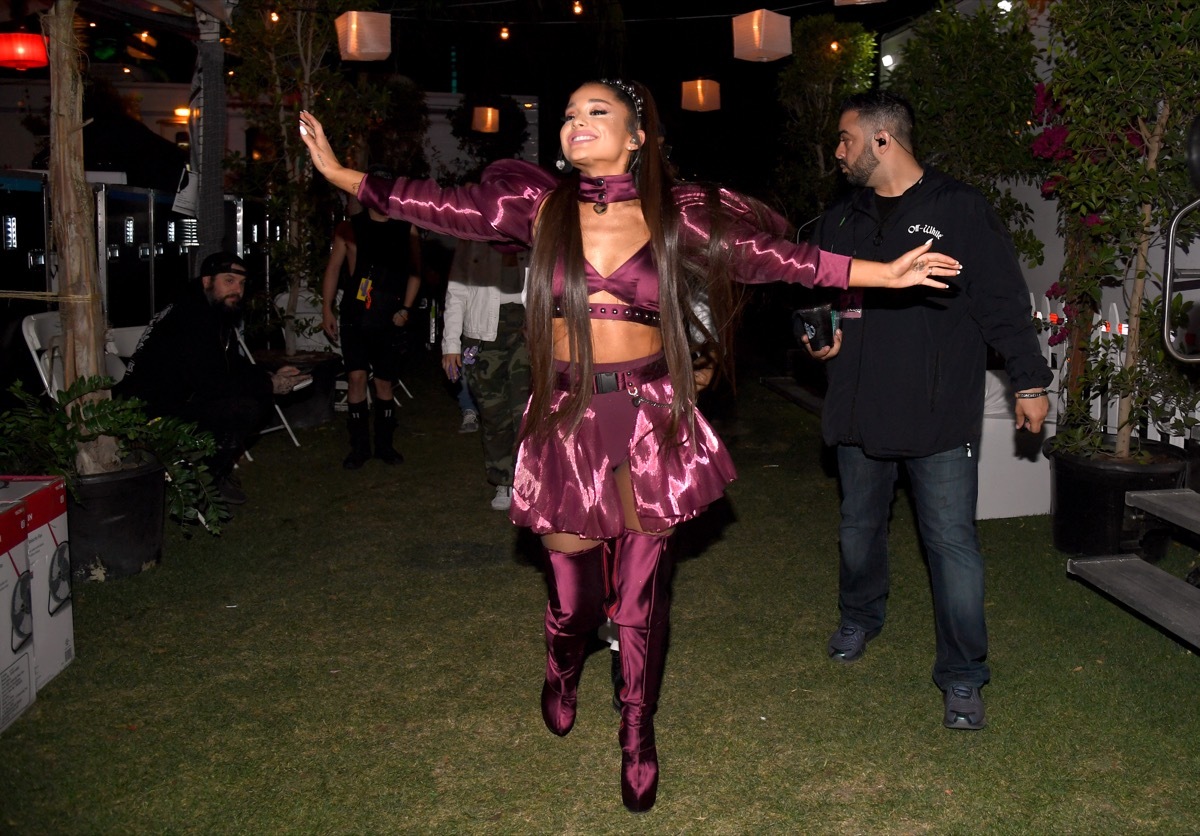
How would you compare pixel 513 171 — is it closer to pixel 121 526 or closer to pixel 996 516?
Result: pixel 121 526

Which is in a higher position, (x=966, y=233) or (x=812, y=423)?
(x=966, y=233)

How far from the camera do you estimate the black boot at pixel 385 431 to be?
7.36 meters

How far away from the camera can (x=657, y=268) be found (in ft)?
9.87

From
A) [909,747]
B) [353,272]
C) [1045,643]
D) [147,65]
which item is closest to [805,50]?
[353,272]

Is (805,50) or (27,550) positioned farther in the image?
(805,50)

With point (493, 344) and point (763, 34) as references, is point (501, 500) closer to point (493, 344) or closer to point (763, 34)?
point (493, 344)

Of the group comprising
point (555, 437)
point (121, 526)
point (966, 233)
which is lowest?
point (121, 526)

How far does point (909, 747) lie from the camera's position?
134 inches

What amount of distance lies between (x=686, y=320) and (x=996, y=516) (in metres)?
3.47

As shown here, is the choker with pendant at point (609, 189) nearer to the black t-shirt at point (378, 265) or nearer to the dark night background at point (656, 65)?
the black t-shirt at point (378, 265)

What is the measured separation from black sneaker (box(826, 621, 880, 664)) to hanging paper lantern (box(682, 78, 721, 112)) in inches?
432

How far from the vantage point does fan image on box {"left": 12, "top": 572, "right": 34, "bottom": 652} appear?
11.5 ft

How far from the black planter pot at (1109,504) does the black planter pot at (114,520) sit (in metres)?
4.23

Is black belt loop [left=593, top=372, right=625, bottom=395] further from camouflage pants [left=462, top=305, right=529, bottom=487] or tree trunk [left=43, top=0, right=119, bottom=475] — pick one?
tree trunk [left=43, top=0, right=119, bottom=475]
